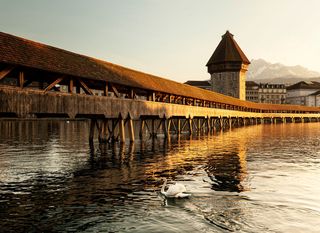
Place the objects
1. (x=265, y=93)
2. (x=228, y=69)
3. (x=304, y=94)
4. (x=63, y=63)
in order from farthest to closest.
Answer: (x=304, y=94), (x=265, y=93), (x=228, y=69), (x=63, y=63)

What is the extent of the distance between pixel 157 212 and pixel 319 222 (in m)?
3.79

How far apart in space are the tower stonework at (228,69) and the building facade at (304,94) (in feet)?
238

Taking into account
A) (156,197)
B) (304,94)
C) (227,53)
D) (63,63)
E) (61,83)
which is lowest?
(156,197)

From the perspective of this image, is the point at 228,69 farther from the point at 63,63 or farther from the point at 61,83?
the point at 63,63

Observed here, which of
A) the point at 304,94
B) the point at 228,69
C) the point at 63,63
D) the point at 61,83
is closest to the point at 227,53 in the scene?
the point at 228,69

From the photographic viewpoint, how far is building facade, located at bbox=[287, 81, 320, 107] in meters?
142

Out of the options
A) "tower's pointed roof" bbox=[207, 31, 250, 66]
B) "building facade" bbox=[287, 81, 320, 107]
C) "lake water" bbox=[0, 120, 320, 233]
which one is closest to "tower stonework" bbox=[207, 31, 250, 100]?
"tower's pointed roof" bbox=[207, 31, 250, 66]

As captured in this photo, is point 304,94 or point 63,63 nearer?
point 63,63

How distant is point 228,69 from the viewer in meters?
82.3

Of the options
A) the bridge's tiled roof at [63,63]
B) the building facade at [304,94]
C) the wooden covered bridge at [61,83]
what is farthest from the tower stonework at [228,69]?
the building facade at [304,94]

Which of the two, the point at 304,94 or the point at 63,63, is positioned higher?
the point at 304,94

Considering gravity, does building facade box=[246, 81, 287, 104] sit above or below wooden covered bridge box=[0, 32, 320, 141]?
above

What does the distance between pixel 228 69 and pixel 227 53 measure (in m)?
4.24

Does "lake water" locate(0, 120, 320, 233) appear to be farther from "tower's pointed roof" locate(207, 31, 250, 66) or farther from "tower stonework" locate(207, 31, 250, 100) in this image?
"tower's pointed roof" locate(207, 31, 250, 66)
